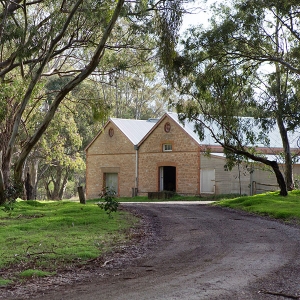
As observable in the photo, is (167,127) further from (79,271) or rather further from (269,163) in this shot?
(79,271)

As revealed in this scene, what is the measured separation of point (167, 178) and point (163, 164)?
1.41m

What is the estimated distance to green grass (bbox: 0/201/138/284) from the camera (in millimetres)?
11086

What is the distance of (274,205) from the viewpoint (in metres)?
23.5

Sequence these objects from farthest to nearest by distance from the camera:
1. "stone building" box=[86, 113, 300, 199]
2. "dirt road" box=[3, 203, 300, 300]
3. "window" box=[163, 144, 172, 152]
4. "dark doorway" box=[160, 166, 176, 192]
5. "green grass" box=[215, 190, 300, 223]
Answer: "dark doorway" box=[160, 166, 176, 192] → "window" box=[163, 144, 172, 152] → "stone building" box=[86, 113, 300, 199] → "green grass" box=[215, 190, 300, 223] → "dirt road" box=[3, 203, 300, 300]

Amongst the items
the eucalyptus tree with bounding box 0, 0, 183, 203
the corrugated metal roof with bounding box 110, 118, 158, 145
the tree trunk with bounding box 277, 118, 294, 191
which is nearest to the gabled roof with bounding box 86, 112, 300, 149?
the corrugated metal roof with bounding box 110, 118, 158, 145

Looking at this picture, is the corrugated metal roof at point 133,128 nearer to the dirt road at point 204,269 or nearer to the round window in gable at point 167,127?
A: the round window in gable at point 167,127

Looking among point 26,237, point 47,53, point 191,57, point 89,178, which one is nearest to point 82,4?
point 47,53

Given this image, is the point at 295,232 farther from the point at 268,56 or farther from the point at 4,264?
the point at 268,56

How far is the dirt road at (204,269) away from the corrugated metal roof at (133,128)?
88.0 feet

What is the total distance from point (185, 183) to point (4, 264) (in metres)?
27.9

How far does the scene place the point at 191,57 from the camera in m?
26.6

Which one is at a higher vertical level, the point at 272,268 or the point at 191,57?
the point at 191,57

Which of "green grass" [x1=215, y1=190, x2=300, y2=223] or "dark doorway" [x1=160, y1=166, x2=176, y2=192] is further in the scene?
"dark doorway" [x1=160, y1=166, x2=176, y2=192]

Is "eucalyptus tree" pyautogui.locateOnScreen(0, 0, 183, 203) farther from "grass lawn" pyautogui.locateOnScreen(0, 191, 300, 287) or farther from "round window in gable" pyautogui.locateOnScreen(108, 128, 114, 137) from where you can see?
"round window in gable" pyautogui.locateOnScreen(108, 128, 114, 137)
